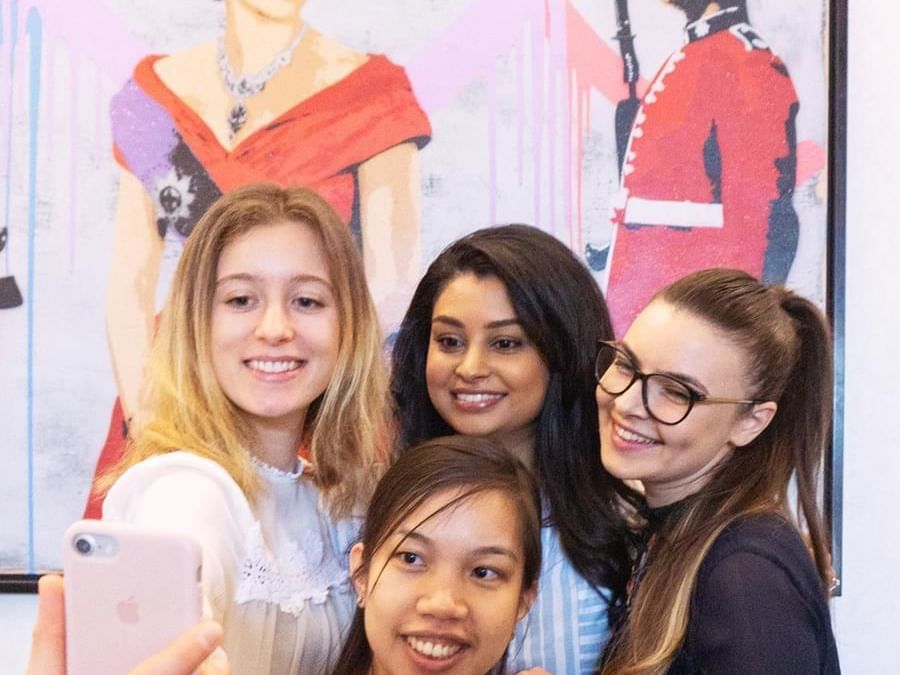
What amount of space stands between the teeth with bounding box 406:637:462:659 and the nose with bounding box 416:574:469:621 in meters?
0.03

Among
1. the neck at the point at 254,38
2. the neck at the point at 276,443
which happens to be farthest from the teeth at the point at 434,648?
the neck at the point at 254,38

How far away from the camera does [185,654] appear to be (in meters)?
0.67

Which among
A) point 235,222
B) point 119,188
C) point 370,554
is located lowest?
point 370,554

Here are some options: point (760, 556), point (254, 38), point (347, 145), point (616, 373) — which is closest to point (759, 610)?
point (760, 556)

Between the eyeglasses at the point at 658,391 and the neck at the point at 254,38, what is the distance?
35.0 inches

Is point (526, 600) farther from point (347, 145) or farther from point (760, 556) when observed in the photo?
point (347, 145)

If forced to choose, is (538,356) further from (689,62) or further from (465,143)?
(689,62)

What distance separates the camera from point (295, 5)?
1765 millimetres

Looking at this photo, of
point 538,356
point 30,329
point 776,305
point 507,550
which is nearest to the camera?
point 507,550

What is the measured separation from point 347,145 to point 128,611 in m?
1.17

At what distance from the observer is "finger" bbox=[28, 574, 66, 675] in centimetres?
75

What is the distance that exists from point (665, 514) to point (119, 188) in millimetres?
1109

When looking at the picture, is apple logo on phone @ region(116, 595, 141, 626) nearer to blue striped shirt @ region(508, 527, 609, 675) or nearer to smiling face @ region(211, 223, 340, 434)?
smiling face @ region(211, 223, 340, 434)

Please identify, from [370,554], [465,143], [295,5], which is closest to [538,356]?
[370,554]
